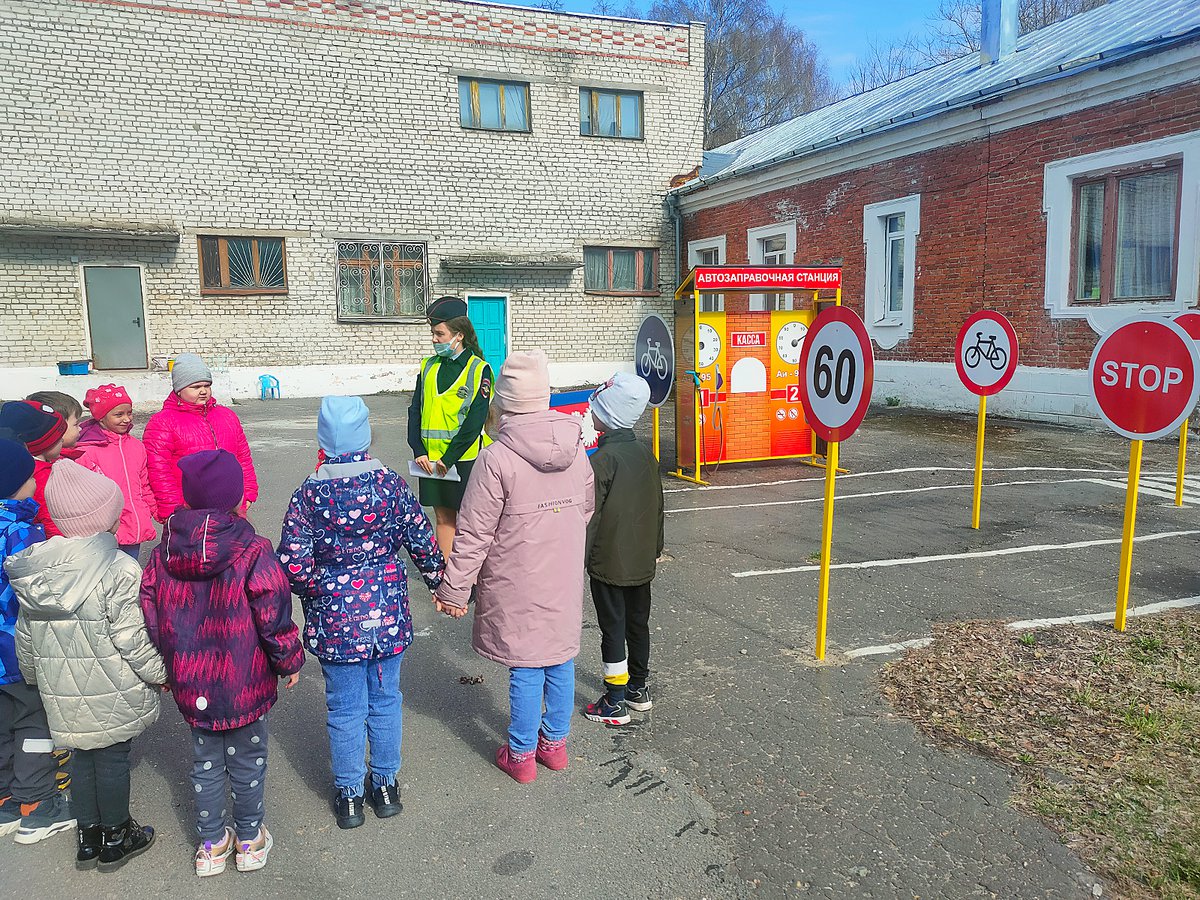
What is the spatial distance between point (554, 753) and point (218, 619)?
4.78 feet

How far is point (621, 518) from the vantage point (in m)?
3.78

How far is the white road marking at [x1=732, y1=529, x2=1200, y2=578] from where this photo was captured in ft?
20.3

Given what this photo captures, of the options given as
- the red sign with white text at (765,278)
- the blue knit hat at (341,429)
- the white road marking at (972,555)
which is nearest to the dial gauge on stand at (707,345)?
the red sign with white text at (765,278)

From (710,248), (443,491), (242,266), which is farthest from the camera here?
(710,248)

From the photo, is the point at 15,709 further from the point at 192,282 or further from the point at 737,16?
the point at 737,16

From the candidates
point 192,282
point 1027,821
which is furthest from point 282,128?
point 1027,821

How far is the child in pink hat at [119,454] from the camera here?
431 centimetres

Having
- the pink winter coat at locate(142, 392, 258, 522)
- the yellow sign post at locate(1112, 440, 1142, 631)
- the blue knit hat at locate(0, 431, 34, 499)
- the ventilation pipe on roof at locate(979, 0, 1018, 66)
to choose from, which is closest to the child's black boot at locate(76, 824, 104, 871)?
the blue knit hat at locate(0, 431, 34, 499)

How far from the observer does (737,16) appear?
3988cm

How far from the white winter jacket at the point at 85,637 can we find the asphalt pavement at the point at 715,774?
1.79 ft

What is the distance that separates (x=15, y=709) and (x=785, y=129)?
2358 cm

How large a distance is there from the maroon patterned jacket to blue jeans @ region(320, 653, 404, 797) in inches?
12.2

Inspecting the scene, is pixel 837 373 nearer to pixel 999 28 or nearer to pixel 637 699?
pixel 637 699

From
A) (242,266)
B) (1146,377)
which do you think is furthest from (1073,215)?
(242,266)
